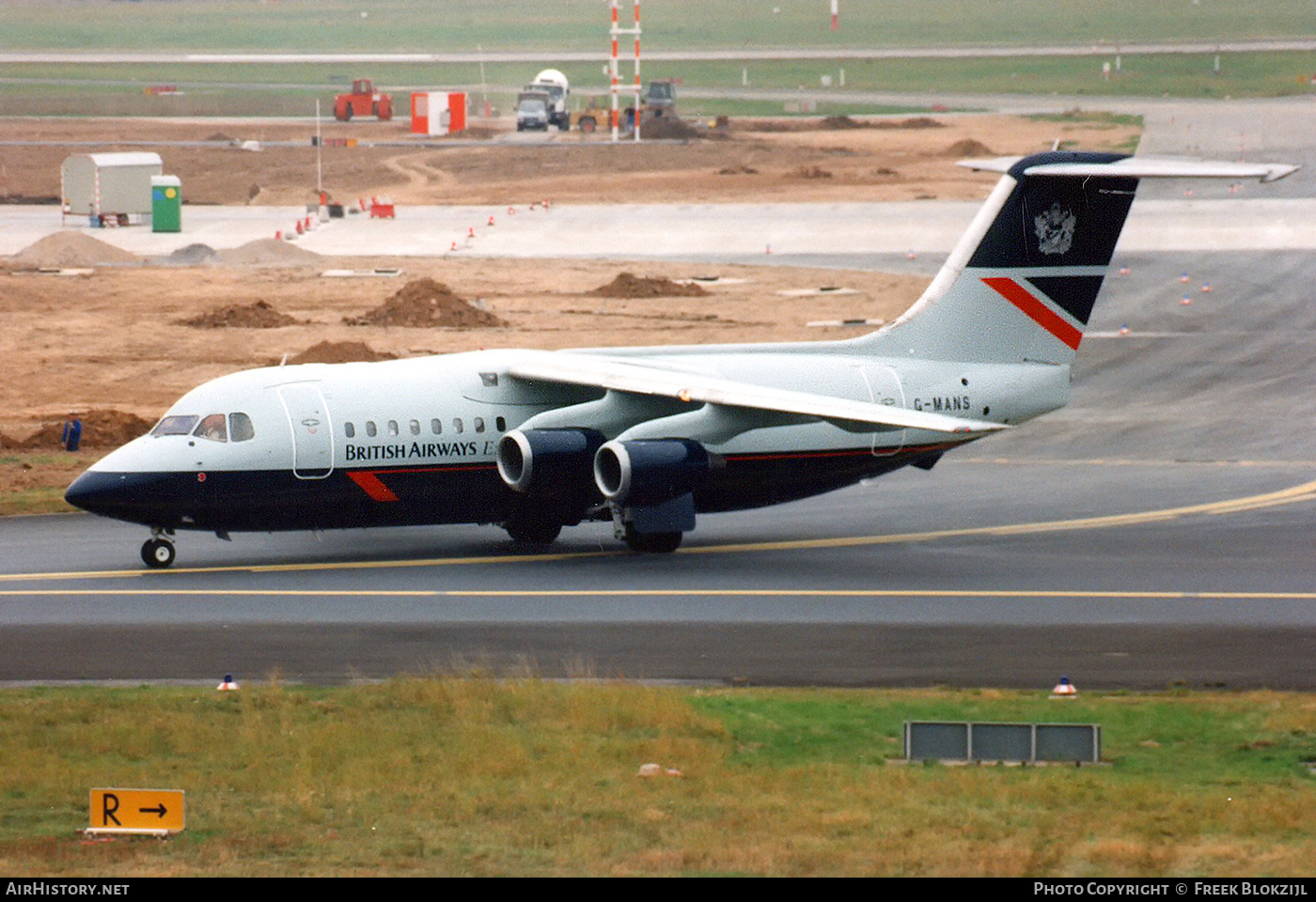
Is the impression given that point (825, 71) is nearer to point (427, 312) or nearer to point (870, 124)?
point (870, 124)

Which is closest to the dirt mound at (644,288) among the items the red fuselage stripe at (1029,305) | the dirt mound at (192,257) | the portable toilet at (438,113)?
the dirt mound at (192,257)

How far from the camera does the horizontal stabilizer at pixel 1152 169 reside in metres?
31.9

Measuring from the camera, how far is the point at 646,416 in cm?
3291

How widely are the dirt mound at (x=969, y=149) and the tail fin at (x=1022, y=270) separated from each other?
2741 inches

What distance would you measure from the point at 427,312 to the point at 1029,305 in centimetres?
2540

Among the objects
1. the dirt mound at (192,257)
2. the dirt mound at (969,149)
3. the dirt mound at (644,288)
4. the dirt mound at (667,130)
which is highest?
the dirt mound at (667,130)

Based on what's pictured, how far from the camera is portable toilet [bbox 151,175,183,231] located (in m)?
78.7

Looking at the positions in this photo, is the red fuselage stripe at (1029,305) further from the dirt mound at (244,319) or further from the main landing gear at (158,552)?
the dirt mound at (244,319)

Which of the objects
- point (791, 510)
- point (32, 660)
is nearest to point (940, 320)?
point (791, 510)

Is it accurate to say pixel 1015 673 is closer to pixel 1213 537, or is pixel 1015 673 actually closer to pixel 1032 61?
pixel 1213 537

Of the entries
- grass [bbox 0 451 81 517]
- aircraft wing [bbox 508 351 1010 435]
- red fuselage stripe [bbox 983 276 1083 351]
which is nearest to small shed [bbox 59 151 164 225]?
grass [bbox 0 451 81 517]

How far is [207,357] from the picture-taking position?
5275 centimetres

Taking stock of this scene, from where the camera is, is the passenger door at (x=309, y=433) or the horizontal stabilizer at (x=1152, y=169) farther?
the horizontal stabilizer at (x=1152, y=169)

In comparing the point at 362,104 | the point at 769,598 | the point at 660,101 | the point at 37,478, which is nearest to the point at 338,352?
the point at 37,478
